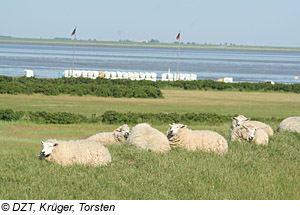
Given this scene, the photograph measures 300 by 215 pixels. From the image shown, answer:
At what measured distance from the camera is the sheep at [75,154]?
14.2 m

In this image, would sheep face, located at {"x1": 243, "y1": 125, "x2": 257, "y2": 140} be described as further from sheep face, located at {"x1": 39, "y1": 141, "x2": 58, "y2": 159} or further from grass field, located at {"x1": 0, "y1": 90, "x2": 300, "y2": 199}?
sheep face, located at {"x1": 39, "y1": 141, "x2": 58, "y2": 159}

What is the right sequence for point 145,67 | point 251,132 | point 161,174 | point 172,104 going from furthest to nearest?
point 145,67
point 172,104
point 251,132
point 161,174

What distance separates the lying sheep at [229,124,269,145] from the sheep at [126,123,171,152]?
333 cm

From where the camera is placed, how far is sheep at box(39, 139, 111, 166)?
46.5 feet

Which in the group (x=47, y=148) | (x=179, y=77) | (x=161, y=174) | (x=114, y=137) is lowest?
(x=161, y=174)

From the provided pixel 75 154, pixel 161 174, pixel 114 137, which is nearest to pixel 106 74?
pixel 114 137

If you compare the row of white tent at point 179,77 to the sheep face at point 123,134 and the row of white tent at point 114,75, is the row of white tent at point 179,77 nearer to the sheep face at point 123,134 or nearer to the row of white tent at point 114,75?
the row of white tent at point 114,75

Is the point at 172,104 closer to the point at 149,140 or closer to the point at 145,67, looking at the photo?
the point at 149,140

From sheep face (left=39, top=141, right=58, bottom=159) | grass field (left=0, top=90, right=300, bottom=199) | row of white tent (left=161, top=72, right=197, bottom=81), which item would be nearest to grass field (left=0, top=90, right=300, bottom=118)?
grass field (left=0, top=90, right=300, bottom=199)

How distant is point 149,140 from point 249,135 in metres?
3.87

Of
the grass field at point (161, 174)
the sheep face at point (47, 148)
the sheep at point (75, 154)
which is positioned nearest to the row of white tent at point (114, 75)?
the grass field at point (161, 174)

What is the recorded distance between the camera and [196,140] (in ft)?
56.1

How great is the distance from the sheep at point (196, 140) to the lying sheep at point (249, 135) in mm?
1790

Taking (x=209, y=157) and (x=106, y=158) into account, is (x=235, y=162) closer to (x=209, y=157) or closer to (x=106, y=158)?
(x=209, y=157)
